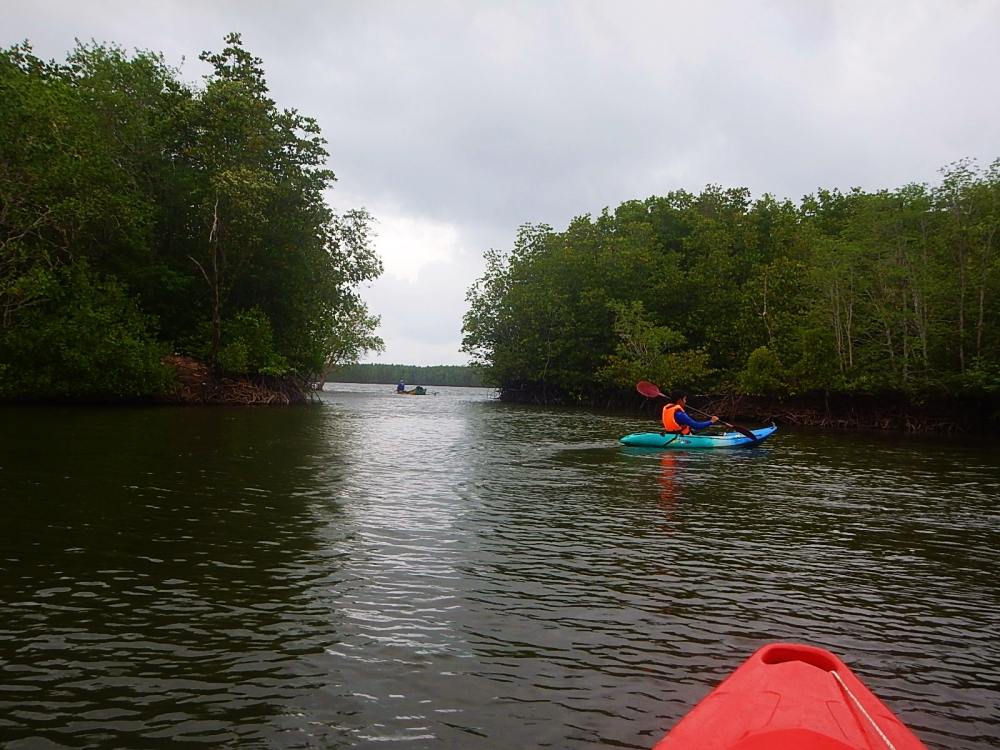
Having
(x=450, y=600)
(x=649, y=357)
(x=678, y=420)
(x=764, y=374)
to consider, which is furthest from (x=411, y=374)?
(x=450, y=600)

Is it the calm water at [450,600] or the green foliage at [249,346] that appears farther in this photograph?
the green foliage at [249,346]

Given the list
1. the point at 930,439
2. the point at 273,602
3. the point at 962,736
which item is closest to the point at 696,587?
the point at 962,736

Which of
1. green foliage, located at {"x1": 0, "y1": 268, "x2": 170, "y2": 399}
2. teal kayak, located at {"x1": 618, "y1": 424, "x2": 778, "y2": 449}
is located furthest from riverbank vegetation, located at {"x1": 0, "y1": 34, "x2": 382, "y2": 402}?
teal kayak, located at {"x1": 618, "y1": 424, "x2": 778, "y2": 449}

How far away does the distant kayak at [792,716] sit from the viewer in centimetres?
304

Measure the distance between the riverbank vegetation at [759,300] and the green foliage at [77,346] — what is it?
30.2 m

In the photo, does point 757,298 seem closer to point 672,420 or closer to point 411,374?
point 672,420

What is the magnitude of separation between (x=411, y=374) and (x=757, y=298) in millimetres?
129527

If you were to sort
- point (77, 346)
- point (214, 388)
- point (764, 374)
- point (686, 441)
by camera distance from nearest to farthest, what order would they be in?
point (686, 441) < point (77, 346) < point (214, 388) < point (764, 374)

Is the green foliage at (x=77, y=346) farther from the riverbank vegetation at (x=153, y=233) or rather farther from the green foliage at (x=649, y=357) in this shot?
the green foliage at (x=649, y=357)

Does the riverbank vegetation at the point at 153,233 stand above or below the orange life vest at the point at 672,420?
above

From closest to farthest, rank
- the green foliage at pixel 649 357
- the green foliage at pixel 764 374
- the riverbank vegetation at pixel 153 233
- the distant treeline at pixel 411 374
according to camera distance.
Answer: the riverbank vegetation at pixel 153 233 < the green foliage at pixel 764 374 < the green foliage at pixel 649 357 < the distant treeline at pixel 411 374

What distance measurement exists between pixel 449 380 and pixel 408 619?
493ft

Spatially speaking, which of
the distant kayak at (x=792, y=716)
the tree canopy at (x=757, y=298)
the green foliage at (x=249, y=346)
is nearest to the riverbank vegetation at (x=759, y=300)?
the tree canopy at (x=757, y=298)

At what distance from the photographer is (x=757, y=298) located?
150ft
